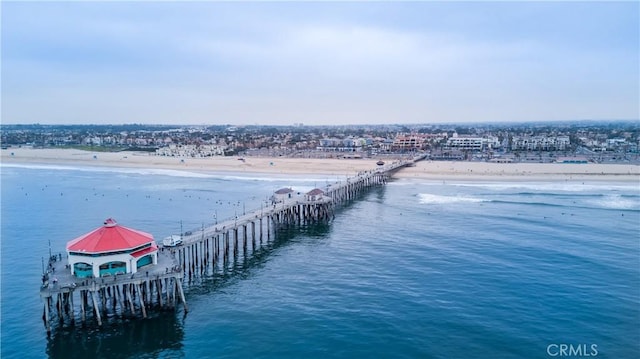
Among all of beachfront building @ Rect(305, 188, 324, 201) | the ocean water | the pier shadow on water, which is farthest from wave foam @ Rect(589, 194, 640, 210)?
the pier shadow on water

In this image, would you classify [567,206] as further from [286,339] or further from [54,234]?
[54,234]

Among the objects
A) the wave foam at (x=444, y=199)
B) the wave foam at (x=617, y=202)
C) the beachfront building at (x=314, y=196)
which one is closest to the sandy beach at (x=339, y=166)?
the wave foam at (x=617, y=202)

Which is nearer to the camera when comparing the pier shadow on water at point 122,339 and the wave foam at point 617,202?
the pier shadow on water at point 122,339

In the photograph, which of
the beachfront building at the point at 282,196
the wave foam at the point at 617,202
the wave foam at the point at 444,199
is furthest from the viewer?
the wave foam at the point at 444,199

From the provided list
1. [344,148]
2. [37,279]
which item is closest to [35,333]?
[37,279]

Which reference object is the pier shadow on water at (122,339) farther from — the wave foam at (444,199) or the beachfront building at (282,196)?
the wave foam at (444,199)

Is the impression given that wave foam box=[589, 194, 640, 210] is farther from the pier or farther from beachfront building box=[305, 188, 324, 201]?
the pier
